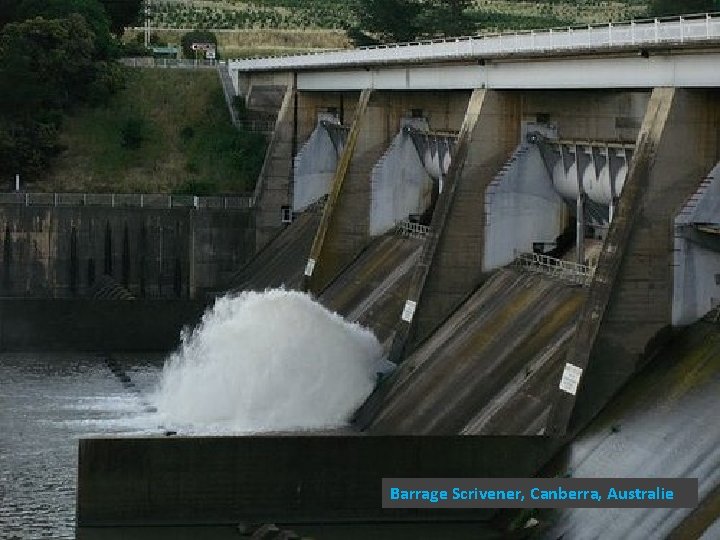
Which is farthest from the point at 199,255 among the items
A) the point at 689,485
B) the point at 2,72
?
the point at 689,485

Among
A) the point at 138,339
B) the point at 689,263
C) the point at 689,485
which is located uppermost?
the point at 689,263

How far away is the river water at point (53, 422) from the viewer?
37.4 metres

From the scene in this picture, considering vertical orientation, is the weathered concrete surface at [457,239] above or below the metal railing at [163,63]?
below

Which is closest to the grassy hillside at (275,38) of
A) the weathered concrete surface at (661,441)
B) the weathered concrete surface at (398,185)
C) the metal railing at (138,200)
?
the metal railing at (138,200)

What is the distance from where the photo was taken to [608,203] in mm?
43188

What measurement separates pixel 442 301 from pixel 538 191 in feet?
11.2

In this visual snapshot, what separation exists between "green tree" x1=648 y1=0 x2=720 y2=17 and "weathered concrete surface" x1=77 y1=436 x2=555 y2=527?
4775cm

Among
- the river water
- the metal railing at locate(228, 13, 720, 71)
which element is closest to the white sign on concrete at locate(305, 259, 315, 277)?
the river water

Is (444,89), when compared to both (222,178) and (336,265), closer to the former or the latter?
(336,265)

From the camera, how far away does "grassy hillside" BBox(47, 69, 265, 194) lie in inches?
2977

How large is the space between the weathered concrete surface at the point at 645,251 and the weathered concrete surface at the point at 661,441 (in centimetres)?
50

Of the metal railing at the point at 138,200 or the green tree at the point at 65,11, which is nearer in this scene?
the metal railing at the point at 138,200

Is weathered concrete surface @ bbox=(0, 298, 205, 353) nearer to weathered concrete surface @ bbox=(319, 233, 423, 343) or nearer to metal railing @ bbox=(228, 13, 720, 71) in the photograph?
weathered concrete surface @ bbox=(319, 233, 423, 343)

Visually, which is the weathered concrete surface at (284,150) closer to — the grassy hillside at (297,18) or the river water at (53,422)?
the river water at (53,422)
